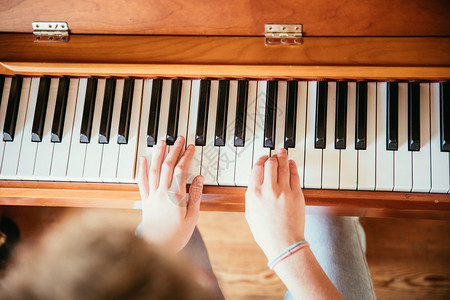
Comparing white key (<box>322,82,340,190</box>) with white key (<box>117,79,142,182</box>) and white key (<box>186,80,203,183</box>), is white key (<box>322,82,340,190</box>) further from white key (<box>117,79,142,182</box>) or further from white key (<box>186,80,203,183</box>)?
white key (<box>117,79,142,182</box>)

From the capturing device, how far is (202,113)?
118 centimetres

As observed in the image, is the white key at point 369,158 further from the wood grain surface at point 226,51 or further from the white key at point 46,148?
the white key at point 46,148

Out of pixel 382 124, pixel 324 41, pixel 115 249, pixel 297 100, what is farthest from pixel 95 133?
pixel 382 124

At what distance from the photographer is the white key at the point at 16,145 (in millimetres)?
1175

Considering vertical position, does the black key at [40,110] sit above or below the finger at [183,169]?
above

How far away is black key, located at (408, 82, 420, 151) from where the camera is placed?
111 cm

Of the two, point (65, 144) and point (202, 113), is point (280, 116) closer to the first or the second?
point (202, 113)

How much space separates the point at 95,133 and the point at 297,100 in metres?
0.71

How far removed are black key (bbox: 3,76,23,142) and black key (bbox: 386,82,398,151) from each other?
4.19ft

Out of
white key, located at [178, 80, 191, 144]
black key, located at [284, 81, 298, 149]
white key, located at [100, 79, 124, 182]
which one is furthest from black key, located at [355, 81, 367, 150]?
white key, located at [100, 79, 124, 182]

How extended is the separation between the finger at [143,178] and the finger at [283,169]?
1.46 feet

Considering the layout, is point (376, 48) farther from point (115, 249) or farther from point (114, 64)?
point (115, 249)

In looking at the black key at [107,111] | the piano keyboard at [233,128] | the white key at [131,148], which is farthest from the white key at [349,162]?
the black key at [107,111]

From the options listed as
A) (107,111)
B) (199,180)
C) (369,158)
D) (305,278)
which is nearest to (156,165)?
(199,180)
